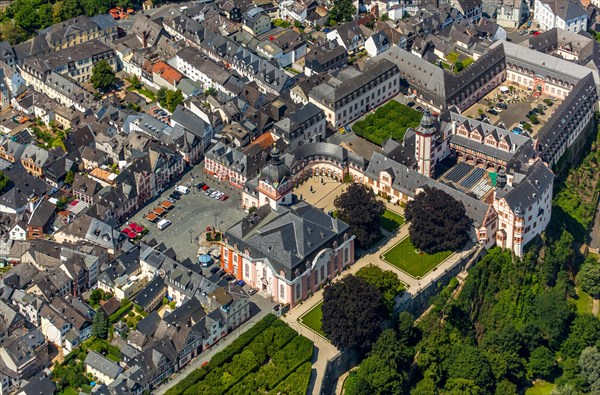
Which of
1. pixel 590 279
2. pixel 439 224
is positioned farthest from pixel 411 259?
pixel 590 279

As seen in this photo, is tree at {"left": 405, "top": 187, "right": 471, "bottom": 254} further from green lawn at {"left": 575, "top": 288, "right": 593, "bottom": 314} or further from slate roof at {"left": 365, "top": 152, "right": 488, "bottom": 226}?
green lawn at {"left": 575, "top": 288, "right": 593, "bottom": 314}

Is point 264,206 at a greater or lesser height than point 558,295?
greater

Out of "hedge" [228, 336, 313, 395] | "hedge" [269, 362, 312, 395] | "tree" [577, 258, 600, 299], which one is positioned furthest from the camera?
"tree" [577, 258, 600, 299]

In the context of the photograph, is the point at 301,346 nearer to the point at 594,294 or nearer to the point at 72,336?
the point at 72,336

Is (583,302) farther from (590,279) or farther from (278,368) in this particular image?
(278,368)

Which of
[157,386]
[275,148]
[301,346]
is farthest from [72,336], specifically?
[275,148]

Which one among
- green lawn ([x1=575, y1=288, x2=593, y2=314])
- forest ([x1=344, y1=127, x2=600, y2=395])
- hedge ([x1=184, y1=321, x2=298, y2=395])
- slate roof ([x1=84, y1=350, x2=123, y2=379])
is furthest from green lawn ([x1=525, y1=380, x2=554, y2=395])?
slate roof ([x1=84, y1=350, x2=123, y2=379])

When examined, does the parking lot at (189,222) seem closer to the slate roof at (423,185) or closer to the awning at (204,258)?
the awning at (204,258)
